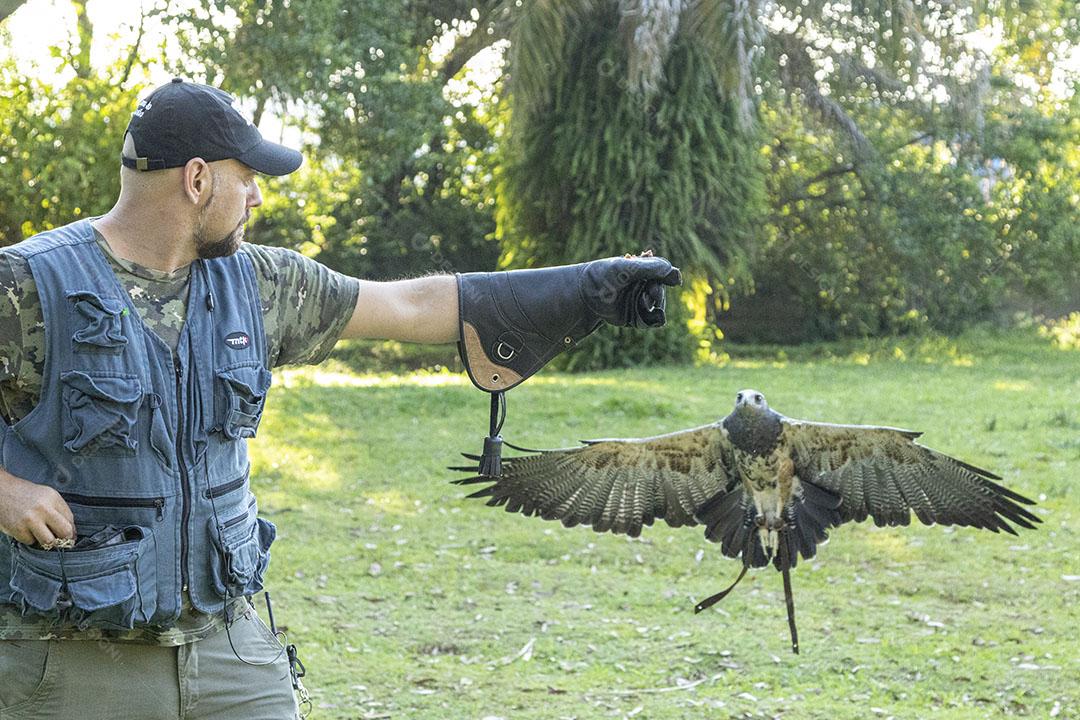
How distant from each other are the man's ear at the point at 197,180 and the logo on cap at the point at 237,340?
1.07ft

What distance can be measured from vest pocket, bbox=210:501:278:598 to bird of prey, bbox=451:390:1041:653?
6.81 feet

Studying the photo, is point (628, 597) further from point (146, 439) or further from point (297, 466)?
point (146, 439)

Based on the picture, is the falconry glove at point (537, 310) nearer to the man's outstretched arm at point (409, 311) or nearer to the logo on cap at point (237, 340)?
the man's outstretched arm at point (409, 311)

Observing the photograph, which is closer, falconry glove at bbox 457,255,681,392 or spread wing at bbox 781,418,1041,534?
falconry glove at bbox 457,255,681,392

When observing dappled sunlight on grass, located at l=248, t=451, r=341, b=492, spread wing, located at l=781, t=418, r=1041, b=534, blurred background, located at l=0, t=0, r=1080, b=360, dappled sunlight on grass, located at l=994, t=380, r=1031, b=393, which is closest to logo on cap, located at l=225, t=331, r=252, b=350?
spread wing, located at l=781, t=418, r=1041, b=534

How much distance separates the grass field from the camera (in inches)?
225

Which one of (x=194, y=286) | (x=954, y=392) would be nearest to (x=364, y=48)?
(x=954, y=392)

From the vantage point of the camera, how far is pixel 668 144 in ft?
54.6

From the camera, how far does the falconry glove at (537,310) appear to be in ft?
11.0

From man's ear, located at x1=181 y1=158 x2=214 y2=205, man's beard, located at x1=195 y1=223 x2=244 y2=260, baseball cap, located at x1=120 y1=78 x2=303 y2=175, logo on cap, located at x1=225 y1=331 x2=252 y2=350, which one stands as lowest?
logo on cap, located at x1=225 y1=331 x2=252 y2=350

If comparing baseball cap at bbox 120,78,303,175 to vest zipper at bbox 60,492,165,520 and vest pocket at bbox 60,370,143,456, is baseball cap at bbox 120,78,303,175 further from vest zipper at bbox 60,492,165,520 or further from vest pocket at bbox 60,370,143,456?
vest zipper at bbox 60,492,165,520

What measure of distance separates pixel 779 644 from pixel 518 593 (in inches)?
62.0

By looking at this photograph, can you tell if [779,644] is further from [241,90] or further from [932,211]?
[932,211]


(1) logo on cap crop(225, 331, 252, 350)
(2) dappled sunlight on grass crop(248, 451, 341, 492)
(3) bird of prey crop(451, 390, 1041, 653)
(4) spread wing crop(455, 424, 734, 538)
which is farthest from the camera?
(2) dappled sunlight on grass crop(248, 451, 341, 492)
